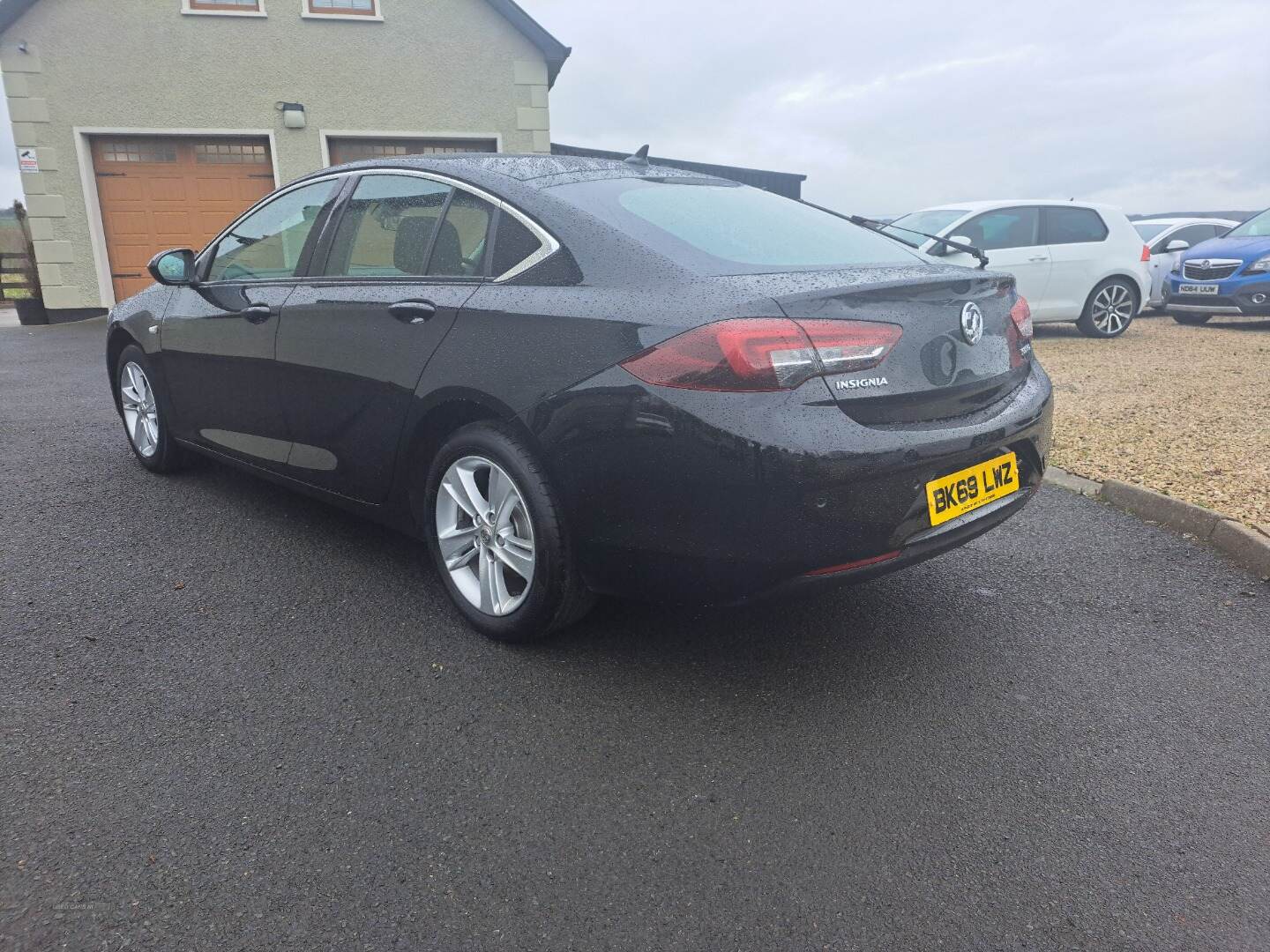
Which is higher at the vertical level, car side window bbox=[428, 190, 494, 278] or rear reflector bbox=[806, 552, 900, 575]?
car side window bbox=[428, 190, 494, 278]

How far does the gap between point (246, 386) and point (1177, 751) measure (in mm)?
3453

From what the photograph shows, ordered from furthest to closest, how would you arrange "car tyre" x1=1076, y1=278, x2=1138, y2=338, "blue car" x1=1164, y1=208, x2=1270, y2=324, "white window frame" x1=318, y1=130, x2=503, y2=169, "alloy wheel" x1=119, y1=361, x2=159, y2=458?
1. "white window frame" x1=318, y1=130, x2=503, y2=169
2. "blue car" x1=1164, y1=208, x2=1270, y2=324
3. "car tyre" x1=1076, y1=278, x2=1138, y2=338
4. "alloy wheel" x1=119, y1=361, x2=159, y2=458

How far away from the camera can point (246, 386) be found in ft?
11.9

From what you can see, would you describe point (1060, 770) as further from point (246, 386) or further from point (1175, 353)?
point (1175, 353)

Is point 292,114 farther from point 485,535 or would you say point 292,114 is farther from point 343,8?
point 485,535

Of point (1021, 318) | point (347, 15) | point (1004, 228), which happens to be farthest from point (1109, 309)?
point (347, 15)

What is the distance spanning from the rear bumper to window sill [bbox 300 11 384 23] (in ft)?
41.4

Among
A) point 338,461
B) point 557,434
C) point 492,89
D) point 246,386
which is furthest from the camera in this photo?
point 492,89

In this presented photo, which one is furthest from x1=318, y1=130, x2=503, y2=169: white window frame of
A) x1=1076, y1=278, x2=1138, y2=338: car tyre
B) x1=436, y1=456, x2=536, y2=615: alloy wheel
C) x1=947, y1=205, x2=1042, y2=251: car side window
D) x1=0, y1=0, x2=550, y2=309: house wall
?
x1=436, y1=456, x2=536, y2=615: alloy wheel

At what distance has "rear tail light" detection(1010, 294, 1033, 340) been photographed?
2854 millimetres

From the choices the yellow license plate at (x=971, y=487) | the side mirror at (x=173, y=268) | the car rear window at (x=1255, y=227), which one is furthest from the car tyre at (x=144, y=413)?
the car rear window at (x=1255, y=227)

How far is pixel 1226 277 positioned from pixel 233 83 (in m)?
13.5

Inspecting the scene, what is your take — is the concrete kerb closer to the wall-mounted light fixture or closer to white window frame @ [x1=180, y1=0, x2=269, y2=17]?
the wall-mounted light fixture

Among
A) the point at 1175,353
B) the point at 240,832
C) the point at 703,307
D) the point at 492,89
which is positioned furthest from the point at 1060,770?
the point at 492,89
